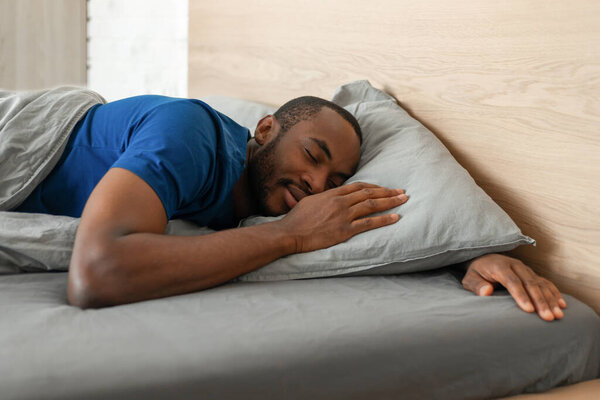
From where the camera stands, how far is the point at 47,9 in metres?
3.27

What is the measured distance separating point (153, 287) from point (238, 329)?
6.8 inches

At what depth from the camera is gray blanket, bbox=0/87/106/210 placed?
116 cm

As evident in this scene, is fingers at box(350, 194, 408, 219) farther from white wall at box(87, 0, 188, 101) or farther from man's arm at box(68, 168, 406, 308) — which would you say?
white wall at box(87, 0, 188, 101)

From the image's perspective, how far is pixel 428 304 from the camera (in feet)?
3.22

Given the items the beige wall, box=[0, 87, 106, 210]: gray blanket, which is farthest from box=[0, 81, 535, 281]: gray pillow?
the beige wall

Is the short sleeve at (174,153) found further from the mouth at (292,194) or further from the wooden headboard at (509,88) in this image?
the wooden headboard at (509,88)

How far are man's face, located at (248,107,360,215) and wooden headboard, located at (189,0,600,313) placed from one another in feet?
0.83

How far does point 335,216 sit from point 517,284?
1.11 feet

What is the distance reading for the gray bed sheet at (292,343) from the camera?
2.39ft

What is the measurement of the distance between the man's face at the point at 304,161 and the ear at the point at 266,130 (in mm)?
21

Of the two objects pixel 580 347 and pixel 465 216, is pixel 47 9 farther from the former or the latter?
pixel 580 347

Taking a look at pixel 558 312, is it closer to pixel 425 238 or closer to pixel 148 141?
pixel 425 238

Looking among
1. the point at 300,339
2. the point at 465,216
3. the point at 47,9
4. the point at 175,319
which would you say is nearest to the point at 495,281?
the point at 465,216

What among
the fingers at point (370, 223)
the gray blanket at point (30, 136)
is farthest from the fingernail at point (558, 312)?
the gray blanket at point (30, 136)
